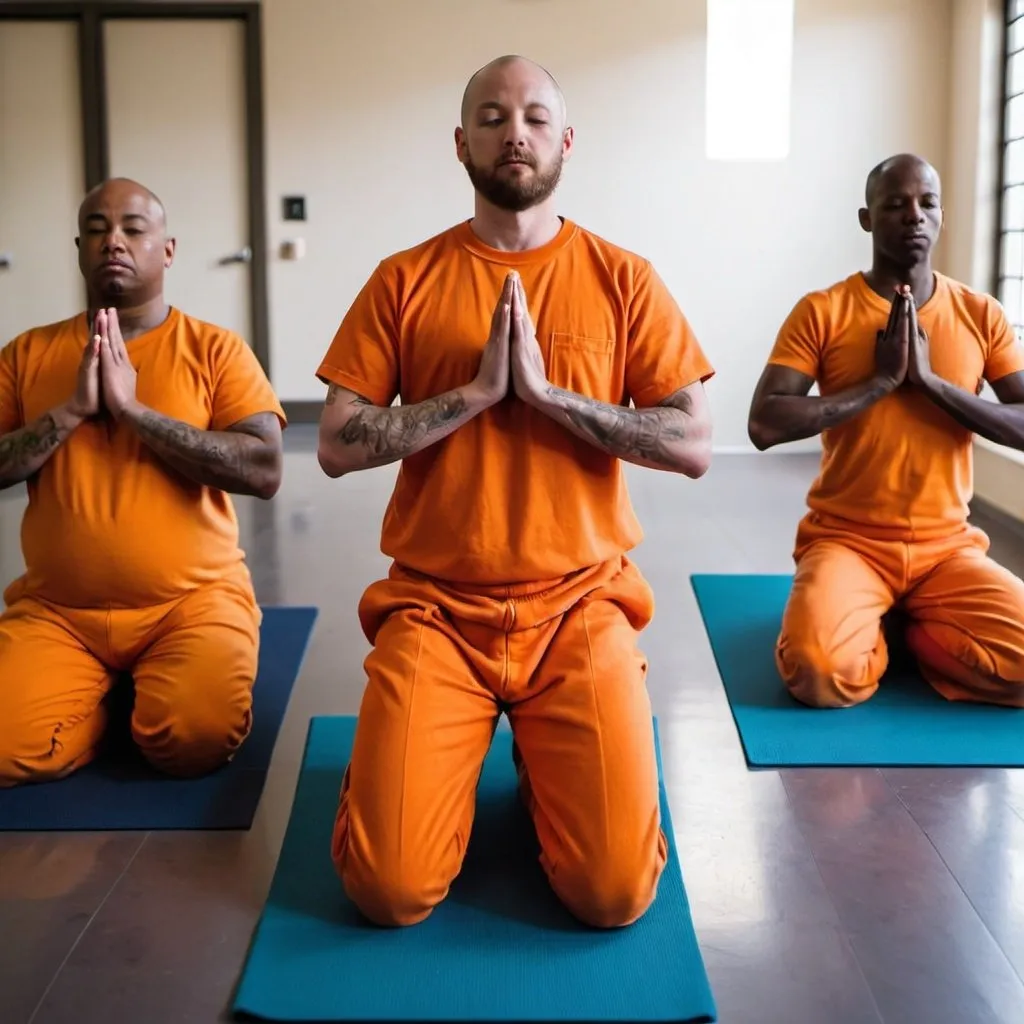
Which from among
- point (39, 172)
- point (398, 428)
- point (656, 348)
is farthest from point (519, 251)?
point (39, 172)

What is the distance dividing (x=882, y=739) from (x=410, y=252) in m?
1.43

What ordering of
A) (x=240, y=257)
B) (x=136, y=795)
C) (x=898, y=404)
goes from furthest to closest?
1. (x=240, y=257)
2. (x=898, y=404)
3. (x=136, y=795)

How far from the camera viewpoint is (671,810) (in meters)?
2.37

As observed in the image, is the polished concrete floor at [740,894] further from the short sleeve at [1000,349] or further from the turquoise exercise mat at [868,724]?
the short sleeve at [1000,349]

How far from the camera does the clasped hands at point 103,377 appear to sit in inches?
95.1

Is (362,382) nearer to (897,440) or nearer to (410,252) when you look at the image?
(410,252)

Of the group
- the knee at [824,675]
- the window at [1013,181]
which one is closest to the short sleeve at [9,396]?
the knee at [824,675]

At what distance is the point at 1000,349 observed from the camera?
304 centimetres

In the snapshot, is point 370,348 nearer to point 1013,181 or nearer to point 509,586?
point 509,586

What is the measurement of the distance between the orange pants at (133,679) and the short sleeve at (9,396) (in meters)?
0.37

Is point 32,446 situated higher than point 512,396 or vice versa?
point 512,396

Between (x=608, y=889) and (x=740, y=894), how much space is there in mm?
280

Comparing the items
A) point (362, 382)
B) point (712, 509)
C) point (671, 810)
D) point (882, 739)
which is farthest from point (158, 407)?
point (712, 509)

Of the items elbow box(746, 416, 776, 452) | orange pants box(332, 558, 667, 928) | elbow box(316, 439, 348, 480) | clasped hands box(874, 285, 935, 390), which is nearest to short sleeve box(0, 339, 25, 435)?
elbow box(316, 439, 348, 480)
